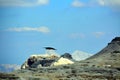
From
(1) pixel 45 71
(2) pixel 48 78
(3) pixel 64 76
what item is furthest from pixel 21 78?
(1) pixel 45 71

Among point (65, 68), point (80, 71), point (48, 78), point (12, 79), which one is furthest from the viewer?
point (65, 68)

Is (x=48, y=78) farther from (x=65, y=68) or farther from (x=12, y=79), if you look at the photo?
(x=65, y=68)

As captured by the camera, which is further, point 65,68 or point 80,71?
point 65,68

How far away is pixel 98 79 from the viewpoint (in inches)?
6452

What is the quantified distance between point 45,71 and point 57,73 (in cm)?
1098

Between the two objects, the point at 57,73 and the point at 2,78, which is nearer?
the point at 2,78

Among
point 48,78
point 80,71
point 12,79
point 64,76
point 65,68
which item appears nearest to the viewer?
point 12,79

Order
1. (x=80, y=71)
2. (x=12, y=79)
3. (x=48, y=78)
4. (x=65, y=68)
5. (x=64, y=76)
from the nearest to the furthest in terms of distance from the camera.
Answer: (x=12, y=79) < (x=48, y=78) < (x=64, y=76) < (x=80, y=71) < (x=65, y=68)

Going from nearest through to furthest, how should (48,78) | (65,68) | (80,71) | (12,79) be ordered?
(12,79)
(48,78)
(80,71)
(65,68)

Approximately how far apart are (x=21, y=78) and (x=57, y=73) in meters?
36.7

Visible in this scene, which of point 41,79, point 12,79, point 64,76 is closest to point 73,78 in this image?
point 64,76

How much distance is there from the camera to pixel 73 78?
16325cm

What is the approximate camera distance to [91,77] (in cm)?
16950

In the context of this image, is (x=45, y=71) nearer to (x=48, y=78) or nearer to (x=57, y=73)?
(x=57, y=73)
